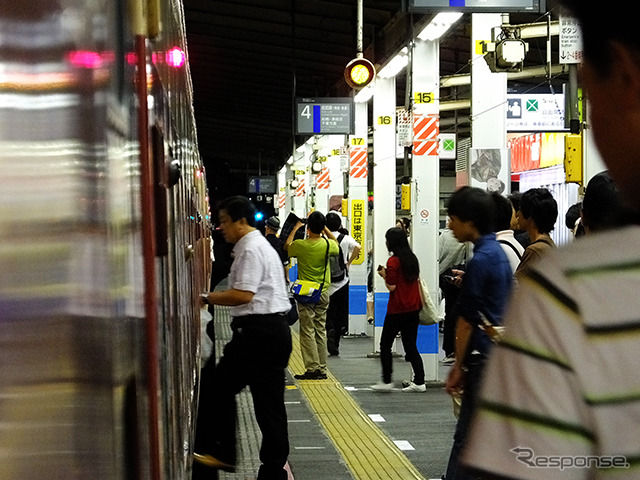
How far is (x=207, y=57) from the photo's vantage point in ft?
78.7

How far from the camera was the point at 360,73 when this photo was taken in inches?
514

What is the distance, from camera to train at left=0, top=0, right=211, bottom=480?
3.39 ft

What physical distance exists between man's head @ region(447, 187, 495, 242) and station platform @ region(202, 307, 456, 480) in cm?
205

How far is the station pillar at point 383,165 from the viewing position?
14836mm

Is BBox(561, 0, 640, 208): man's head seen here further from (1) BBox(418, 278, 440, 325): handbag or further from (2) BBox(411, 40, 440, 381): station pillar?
(2) BBox(411, 40, 440, 381): station pillar

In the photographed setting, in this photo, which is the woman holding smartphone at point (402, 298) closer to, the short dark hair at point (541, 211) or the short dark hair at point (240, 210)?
the short dark hair at point (240, 210)

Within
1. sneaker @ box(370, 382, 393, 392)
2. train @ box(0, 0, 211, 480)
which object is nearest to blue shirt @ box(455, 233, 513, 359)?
train @ box(0, 0, 211, 480)

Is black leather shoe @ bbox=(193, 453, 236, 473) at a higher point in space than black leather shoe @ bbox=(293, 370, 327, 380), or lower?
higher

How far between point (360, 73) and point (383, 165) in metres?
2.11

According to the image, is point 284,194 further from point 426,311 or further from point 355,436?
point 355,436

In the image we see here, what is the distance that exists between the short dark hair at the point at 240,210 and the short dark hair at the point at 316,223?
14.6 feet

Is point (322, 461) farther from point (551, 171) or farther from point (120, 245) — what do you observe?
point (551, 171)

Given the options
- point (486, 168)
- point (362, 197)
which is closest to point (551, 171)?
point (362, 197)

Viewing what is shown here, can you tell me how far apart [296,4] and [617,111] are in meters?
16.9
